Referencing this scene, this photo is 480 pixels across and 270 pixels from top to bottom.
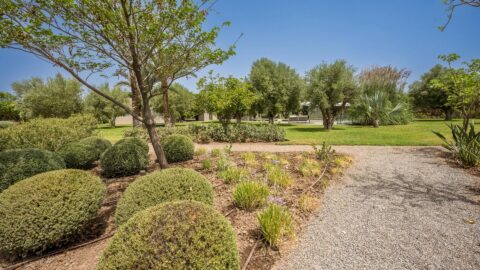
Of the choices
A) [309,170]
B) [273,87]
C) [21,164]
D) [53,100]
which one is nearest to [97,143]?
[21,164]

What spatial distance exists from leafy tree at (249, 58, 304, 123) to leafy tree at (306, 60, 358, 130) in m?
3.72

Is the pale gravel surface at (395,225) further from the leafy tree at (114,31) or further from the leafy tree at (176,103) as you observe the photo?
the leafy tree at (176,103)

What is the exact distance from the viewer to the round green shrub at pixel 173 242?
1503 mm

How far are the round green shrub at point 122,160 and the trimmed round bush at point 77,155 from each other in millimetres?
1388

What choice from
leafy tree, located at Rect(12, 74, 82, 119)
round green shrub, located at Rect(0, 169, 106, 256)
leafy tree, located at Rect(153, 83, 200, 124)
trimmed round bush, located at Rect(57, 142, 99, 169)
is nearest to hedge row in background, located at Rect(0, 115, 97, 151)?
trimmed round bush, located at Rect(57, 142, 99, 169)

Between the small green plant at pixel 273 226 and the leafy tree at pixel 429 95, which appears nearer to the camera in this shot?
the small green plant at pixel 273 226

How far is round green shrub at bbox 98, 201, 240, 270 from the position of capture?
1503mm

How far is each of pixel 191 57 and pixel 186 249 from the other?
4.01m

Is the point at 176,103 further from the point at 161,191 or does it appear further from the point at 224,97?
the point at 161,191

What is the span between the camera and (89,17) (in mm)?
3635

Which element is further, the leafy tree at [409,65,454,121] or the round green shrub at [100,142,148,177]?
the leafy tree at [409,65,454,121]

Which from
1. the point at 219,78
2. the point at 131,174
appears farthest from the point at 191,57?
the point at 219,78

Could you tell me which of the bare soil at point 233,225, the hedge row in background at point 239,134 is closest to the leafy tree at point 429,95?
the hedge row in background at point 239,134

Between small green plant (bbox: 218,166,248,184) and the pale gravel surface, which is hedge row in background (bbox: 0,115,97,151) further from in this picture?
the pale gravel surface
